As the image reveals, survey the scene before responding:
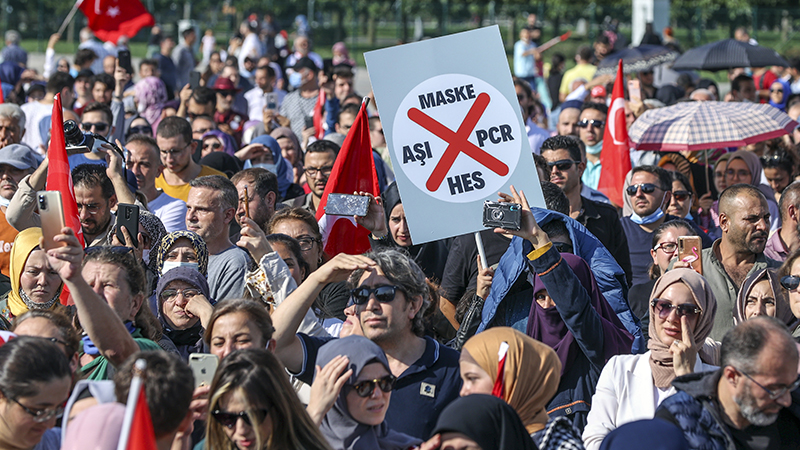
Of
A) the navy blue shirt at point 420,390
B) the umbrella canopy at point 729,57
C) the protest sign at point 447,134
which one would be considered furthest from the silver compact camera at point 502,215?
the umbrella canopy at point 729,57

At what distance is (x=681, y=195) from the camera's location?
7379 mm

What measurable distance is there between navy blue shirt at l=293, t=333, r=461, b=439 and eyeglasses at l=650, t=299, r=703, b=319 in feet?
3.11

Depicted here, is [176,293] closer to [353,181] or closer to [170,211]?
[353,181]

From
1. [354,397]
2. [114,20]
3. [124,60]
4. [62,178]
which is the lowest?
[354,397]

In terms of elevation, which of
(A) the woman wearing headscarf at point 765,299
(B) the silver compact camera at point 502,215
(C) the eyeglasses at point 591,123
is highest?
(B) the silver compact camera at point 502,215

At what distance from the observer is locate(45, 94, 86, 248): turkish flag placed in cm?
549

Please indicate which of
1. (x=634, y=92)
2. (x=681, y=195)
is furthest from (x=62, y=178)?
(x=634, y=92)

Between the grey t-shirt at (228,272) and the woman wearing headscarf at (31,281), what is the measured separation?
0.86 m

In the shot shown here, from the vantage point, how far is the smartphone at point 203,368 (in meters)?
3.58

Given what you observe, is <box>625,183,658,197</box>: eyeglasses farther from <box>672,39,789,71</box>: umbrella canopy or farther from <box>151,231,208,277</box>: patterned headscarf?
<box>672,39,789,71</box>: umbrella canopy

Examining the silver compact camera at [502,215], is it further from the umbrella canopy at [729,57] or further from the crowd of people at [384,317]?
the umbrella canopy at [729,57]

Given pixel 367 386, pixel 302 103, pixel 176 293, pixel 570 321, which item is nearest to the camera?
pixel 367 386

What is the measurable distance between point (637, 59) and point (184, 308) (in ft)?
37.0

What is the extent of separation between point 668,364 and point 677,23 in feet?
97.7
